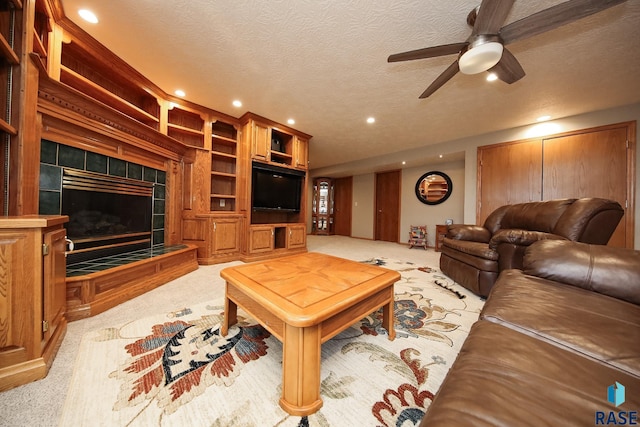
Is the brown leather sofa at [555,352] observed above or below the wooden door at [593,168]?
below

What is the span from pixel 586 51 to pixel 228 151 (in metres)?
4.45

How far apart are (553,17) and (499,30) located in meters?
0.25

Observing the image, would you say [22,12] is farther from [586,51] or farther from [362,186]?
[362,186]

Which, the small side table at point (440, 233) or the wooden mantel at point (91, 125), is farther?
the small side table at point (440, 233)

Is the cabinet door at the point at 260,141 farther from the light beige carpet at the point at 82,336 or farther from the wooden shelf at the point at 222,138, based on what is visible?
the light beige carpet at the point at 82,336

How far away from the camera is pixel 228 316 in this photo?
1.40 meters

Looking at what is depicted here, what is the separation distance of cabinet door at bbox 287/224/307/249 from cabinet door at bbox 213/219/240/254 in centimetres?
90

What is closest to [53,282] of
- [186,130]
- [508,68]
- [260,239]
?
[260,239]

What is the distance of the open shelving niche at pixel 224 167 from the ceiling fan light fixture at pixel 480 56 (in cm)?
314

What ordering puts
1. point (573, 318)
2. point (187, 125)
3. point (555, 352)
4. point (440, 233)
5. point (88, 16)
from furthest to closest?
point (440, 233) < point (187, 125) < point (88, 16) < point (573, 318) < point (555, 352)

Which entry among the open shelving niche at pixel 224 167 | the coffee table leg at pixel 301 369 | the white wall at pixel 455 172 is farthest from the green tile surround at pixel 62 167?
the white wall at pixel 455 172

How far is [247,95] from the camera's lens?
2781 millimetres

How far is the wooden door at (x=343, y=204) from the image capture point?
702cm

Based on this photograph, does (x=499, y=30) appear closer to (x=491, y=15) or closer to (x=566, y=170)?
(x=491, y=15)
